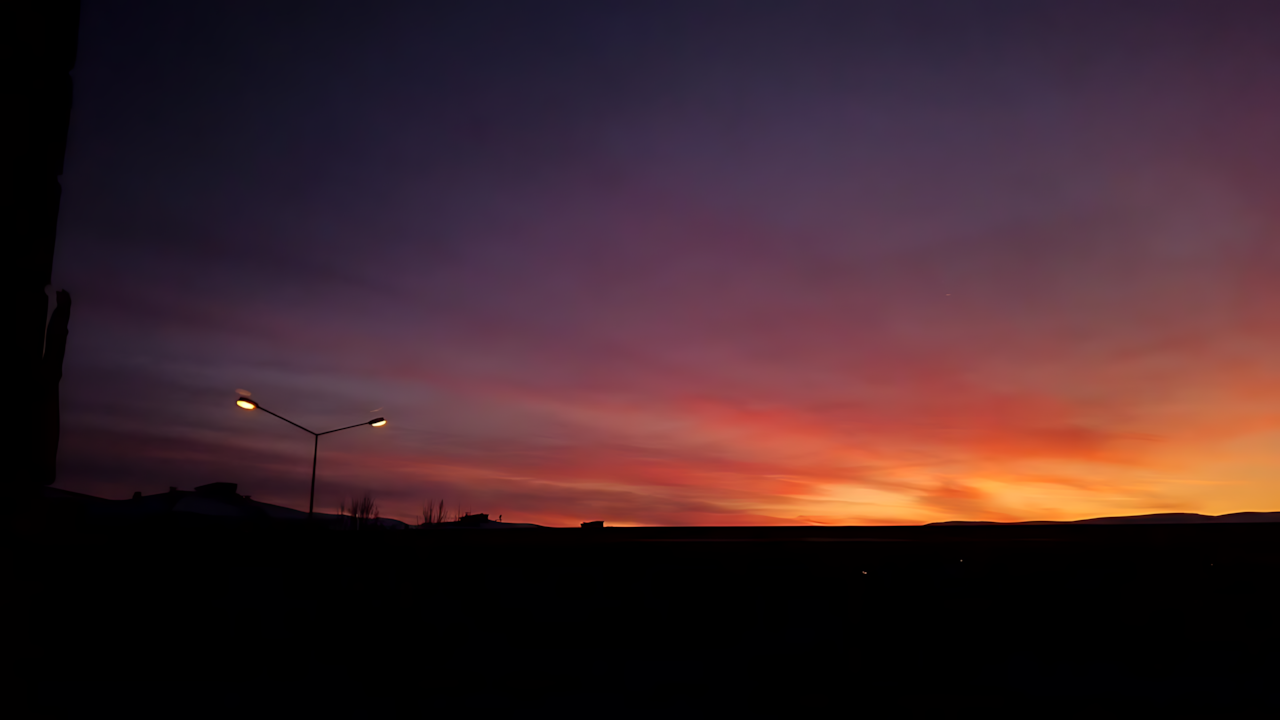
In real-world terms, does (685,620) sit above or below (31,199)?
below

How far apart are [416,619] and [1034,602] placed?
7397 mm

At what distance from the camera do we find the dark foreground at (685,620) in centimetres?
727

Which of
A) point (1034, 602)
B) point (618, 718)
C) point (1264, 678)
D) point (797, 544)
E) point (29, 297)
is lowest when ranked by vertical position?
point (618, 718)

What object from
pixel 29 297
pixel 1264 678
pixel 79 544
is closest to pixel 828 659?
pixel 1264 678

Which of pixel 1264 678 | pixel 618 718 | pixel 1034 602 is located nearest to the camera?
pixel 618 718

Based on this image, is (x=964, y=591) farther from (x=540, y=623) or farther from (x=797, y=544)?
(x=540, y=623)

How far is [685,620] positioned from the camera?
7816mm

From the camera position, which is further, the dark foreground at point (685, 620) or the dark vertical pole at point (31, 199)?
the dark foreground at point (685, 620)

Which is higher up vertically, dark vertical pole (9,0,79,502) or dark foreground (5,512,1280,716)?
dark vertical pole (9,0,79,502)

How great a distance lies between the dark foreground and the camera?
7270mm

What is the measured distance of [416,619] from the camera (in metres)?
8.03

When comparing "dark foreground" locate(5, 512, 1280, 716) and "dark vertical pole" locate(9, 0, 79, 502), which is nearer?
"dark vertical pole" locate(9, 0, 79, 502)

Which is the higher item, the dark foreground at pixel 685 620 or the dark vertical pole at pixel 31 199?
the dark vertical pole at pixel 31 199

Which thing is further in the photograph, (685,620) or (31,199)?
(685,620)
